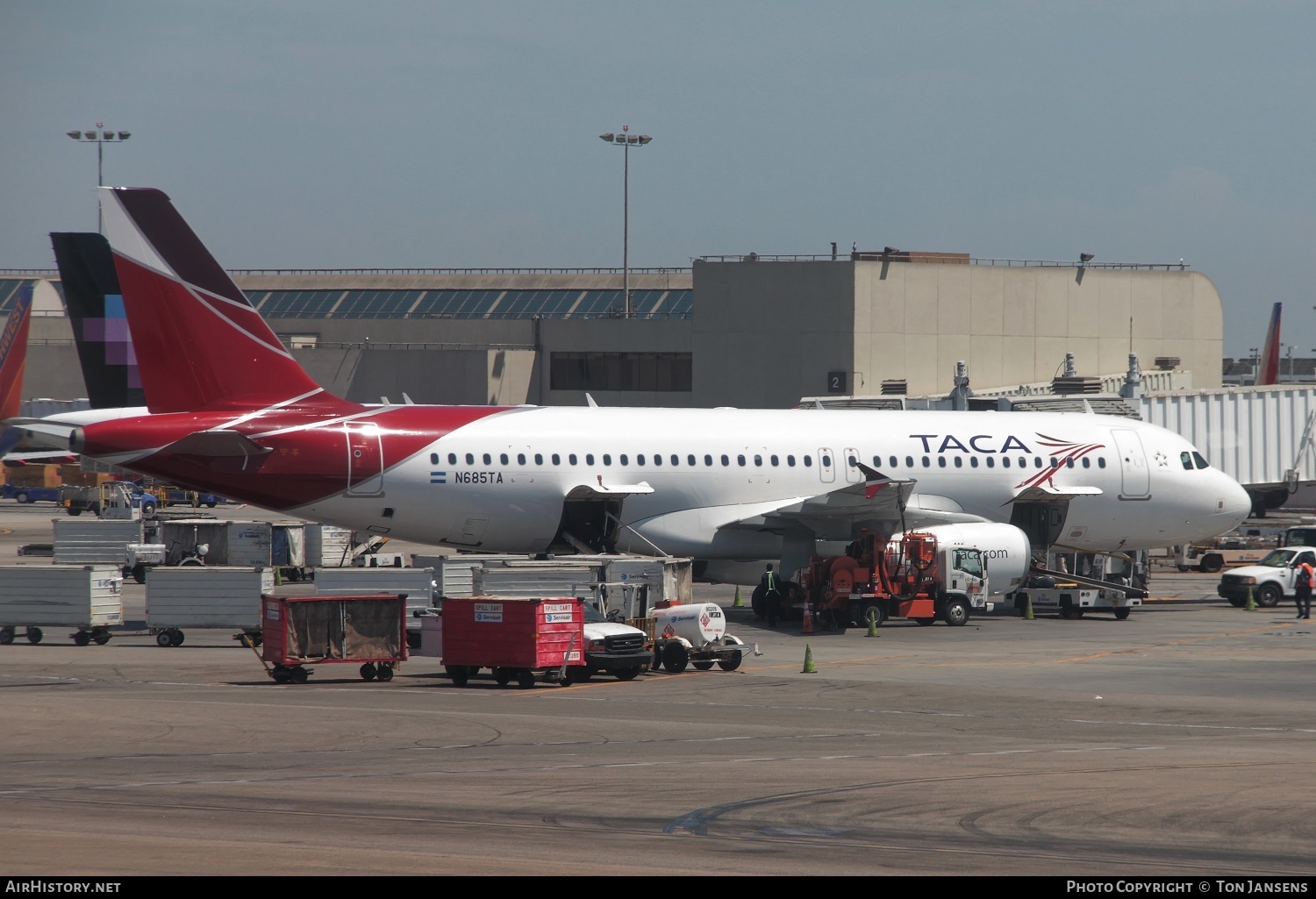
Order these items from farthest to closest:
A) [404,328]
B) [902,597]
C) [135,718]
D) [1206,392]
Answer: [404,328] < [1206,392] < [902,597] < [135,718]

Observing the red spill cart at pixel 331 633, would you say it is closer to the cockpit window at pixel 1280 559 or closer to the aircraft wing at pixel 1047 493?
the aircraft wing at pixel 1047 493

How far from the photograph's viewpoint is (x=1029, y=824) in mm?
14047

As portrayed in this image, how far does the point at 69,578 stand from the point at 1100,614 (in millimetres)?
23919

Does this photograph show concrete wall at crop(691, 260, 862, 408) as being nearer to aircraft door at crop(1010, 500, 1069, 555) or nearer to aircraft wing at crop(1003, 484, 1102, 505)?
aircraft door at crop(1010, 500, 1069, 555)

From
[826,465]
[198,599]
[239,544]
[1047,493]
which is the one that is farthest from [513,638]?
[239,544]

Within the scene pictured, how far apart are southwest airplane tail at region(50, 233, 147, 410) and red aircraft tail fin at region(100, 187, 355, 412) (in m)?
15.2

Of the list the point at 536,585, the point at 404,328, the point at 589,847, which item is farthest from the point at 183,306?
the point at 404,328

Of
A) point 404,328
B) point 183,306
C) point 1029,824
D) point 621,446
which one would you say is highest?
point 404,328

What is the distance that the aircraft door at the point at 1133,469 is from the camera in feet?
130

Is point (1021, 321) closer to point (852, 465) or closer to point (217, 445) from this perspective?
point (852, 465)

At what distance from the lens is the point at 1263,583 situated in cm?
4106

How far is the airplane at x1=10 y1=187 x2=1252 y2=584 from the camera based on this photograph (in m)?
31.9

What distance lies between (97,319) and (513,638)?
26447mm
